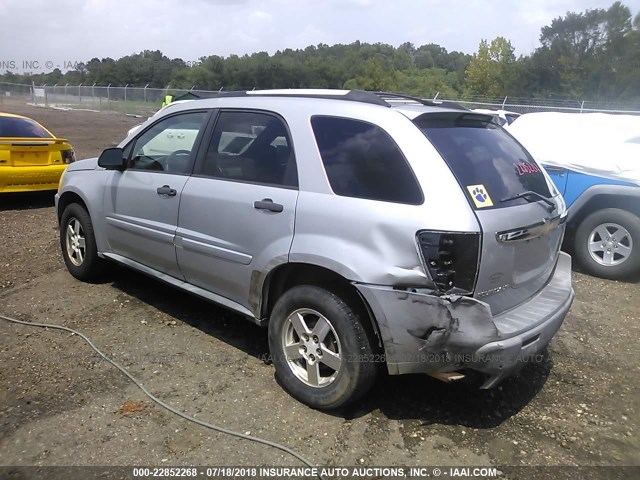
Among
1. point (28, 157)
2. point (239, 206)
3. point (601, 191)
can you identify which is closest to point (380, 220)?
point (239, 206)

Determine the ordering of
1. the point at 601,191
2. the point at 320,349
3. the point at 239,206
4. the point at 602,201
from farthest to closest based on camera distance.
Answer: the point at 602,201
the point at 601,191
the point at 239,206
the point at 320,349

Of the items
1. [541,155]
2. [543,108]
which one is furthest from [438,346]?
[543,108]

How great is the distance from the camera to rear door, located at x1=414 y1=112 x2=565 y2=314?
9.64 ft

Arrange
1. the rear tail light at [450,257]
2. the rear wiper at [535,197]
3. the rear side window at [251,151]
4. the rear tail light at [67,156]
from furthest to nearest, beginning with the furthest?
the rear tail light at [67,156]
the rear side window at [251,151]
the rear wiper at [535,197]
the rear tail light at [450,257]

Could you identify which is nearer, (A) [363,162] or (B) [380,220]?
(B) [380,220]

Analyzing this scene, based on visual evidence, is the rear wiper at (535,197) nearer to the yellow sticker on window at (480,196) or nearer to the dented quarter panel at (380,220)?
the yellow sticker on window at (480,196)

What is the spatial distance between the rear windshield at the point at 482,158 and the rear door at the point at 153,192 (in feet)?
6.15

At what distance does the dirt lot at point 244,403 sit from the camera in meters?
2.98

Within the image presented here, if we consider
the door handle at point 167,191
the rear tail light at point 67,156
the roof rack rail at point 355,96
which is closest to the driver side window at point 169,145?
the door handle at point 167,191

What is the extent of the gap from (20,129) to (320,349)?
733cm

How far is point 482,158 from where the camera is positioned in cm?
326

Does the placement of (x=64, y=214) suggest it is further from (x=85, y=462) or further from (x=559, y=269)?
(x=559, y=269)

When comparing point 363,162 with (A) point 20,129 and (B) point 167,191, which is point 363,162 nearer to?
(B) point 167,191

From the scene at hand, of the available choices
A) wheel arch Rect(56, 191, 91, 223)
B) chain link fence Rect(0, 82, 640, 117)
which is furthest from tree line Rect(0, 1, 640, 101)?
wheel arch Rect(56, 191, 91, 223)
